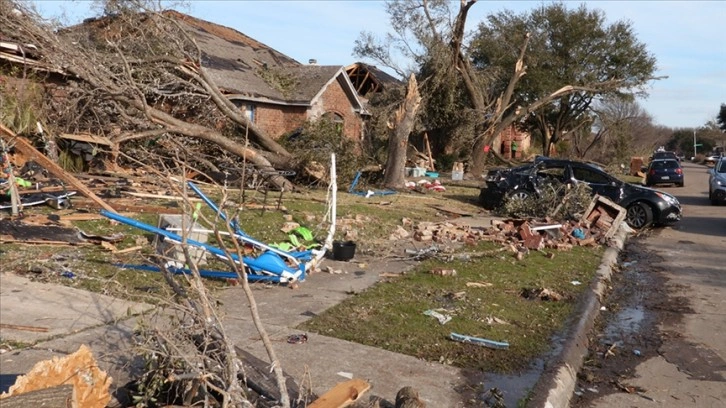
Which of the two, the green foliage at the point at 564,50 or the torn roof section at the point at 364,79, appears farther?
the green foliage at the point at 564,50

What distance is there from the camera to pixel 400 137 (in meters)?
22.8

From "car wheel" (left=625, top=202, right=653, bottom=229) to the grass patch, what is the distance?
23.6ft

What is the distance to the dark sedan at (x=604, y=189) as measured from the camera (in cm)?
1738

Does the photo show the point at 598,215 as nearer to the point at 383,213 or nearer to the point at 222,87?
the point at 383,213

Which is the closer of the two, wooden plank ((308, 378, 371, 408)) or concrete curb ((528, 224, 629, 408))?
wooden plank ((308, 378, 371, 408))

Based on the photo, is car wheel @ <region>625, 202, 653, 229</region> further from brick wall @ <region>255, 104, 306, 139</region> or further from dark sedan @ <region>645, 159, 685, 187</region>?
dark sedan @ <region>645, 159, 685, 187</region>

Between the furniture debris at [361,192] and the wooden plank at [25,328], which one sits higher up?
the furniture debris at [361,192]

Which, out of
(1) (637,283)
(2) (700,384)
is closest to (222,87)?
(1) (637,283)

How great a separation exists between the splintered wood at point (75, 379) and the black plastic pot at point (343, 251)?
6245 millimetres

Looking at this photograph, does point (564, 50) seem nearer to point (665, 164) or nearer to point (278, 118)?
point (665, 164)

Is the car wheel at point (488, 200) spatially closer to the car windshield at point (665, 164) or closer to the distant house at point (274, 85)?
the distant house at point (274, 85)

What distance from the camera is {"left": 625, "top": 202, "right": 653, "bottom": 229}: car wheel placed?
17.4m

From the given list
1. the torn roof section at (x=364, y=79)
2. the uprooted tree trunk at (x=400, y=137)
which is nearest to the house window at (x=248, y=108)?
the uprooted tree trunk at (x=400, y=137)

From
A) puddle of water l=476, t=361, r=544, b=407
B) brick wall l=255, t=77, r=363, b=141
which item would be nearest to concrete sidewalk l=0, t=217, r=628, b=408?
puddle of water l=476, t=361, r=544, b=407
